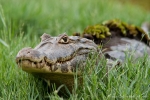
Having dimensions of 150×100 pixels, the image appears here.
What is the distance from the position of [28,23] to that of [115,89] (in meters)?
3.50

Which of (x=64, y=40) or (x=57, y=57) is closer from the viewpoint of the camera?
(x=57, y=57)

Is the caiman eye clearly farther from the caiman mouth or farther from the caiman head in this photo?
the caiman mouth

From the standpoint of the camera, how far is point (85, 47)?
358 centimetres

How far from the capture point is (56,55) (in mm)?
3293

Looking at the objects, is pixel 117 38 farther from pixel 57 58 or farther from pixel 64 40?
pixel 57 58

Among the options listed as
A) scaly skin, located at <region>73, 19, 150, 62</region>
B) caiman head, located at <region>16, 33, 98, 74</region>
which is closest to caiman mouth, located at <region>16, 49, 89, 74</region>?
caiman head, located at <region>16, 33, 98, 74</region>

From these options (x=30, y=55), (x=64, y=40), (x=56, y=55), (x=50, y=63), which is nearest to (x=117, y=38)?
(x=64, y=40)

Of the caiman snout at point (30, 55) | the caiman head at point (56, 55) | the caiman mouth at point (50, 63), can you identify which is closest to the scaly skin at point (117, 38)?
the caiman head at point (56, 55)

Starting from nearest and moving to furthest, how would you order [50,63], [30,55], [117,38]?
[30,55] → [50,63] → [117,38]

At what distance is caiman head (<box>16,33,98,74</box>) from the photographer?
10.2 ft

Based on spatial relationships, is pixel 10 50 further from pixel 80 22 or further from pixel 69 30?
pixel 80 22

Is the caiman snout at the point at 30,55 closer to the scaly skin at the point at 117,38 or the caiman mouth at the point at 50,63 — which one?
the caiman mouth at the point at 50,63

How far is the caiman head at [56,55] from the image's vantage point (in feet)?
10.2

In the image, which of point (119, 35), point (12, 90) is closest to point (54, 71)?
point (12, 90)
